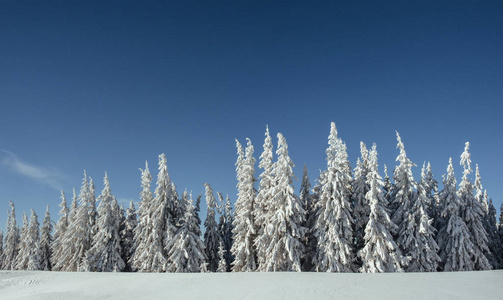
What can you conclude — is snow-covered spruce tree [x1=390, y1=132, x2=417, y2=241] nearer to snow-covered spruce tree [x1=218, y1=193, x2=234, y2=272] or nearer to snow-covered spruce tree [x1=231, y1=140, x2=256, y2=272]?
snow-covered spruce tree [x1=231, y1=140, x2=256, y2=272]

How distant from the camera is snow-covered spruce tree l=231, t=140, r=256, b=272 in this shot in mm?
34316

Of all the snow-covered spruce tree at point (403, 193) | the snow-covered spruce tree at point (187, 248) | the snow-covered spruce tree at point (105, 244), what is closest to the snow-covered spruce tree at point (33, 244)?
the snow-covered spruce tree at point (105, 244)

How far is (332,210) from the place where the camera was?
108ft

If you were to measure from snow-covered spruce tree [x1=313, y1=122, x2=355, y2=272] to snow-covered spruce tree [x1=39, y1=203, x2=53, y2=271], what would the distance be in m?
48.2

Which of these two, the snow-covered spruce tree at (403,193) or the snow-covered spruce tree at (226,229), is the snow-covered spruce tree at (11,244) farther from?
the snow-covered spruce tree at (403,193)

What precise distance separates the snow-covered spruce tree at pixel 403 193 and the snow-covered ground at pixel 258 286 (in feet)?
71.3

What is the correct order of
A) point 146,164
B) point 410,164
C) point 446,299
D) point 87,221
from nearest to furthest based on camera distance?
point 446,299 → point 410,164 → point 146,164 → point 87,221

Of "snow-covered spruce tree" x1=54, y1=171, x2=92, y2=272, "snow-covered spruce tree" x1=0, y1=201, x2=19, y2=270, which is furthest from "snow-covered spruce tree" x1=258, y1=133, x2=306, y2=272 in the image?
"snow-covered spruce tree" x1=0, y1=201, x2=19, y2=270

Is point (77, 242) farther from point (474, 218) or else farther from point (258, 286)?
point (474, 218)

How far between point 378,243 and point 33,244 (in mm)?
55017

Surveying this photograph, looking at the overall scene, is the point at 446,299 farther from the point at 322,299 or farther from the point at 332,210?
the point at 332,210

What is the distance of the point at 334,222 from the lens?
105ft

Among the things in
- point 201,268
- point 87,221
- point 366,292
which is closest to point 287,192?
point 201,268

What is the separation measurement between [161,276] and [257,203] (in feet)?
71.0
